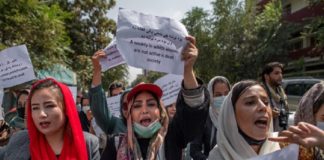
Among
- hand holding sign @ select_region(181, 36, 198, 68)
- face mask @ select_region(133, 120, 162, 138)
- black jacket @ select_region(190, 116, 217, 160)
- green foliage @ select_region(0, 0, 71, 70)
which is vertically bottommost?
black jacket @ select_region(190, 116, 217, 160)

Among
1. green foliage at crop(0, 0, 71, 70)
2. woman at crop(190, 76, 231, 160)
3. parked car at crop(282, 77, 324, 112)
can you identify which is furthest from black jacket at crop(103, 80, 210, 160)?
parked car at crop(282, 77, 324, 112)

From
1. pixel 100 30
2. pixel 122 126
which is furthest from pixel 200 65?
pixel 122 126

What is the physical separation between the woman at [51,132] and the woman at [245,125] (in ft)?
2.46

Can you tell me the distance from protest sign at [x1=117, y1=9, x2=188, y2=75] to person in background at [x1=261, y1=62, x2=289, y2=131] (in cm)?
252

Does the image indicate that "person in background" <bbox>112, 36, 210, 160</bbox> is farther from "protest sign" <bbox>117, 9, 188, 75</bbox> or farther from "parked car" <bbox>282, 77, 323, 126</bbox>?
"parked car" <bbox>282, 77, 323, 126</bbox>

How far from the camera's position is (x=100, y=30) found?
22703 millimetres

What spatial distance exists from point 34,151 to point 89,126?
11.1 ft

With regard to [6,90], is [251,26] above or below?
above

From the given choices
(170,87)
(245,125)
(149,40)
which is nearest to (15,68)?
(170,87)

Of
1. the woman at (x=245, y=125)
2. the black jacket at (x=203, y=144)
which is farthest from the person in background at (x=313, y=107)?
the black jacket at (x=203, y=144)

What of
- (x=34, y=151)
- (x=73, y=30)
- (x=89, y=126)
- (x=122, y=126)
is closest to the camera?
(x=34, y=151)

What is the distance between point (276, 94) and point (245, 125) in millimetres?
2942

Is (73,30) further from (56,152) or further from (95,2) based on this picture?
(56,152)

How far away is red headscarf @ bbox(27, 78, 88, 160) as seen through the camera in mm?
2494
